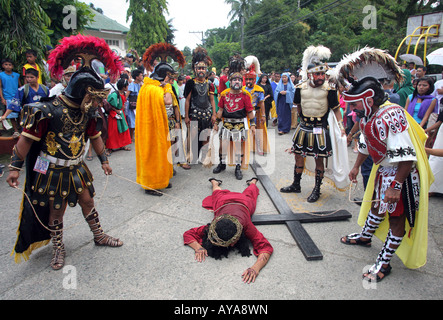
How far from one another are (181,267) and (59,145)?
5.52ft

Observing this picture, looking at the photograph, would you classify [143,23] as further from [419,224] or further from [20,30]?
[419,224]

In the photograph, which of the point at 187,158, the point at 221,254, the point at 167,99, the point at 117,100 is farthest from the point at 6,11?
the point at 221,254

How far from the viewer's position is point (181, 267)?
2.93 m

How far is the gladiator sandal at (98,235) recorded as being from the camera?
10.4 feet

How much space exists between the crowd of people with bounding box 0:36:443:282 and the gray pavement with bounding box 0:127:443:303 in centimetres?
15

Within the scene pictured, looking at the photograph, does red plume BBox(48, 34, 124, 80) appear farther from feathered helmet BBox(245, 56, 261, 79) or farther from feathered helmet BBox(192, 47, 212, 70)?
feathered helmet BBox(245, 56, 261, 79)

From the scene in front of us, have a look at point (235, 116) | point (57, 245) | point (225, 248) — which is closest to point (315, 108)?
point (235, 116)

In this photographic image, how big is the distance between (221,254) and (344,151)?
2535 millimetres

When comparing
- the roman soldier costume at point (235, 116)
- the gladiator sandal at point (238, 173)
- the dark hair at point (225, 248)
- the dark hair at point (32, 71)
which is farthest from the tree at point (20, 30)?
the dark hair at point (225, 248)

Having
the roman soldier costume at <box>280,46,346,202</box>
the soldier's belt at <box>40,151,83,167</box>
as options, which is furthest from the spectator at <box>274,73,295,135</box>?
the soldier's belt at <box>40,151,83,167</box>

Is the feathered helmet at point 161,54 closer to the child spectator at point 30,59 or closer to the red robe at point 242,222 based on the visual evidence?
the red robe at point 242,222

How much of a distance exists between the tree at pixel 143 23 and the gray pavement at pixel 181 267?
20636mm

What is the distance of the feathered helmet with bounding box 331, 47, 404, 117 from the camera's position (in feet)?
8.75

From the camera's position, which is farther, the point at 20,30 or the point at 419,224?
the point at 20,30
